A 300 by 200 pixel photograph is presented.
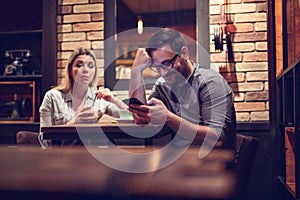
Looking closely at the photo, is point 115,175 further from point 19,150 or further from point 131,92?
point 131,92

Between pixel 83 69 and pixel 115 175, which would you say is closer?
pixel 115 175

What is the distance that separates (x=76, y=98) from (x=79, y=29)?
829 millimetres

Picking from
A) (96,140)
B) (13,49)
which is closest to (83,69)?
(96,140)

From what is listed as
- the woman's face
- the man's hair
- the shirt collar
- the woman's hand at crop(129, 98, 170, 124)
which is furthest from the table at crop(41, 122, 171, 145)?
the woman's face

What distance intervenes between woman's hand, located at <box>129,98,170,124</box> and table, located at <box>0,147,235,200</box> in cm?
140

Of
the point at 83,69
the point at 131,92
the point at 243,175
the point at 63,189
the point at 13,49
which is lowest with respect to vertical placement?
the point at 243,175

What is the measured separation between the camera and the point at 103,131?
199 centimetres

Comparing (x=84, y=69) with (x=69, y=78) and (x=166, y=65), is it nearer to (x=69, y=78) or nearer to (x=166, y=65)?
(x=69, y=78)

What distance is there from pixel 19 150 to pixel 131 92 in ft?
6.03

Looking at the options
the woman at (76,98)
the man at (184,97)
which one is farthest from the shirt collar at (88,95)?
the man at (184,97)

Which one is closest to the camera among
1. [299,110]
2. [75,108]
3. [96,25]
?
[299,110]

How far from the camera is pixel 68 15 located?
351 centimetres

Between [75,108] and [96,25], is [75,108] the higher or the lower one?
the lower one

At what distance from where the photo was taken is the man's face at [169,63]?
216cm
